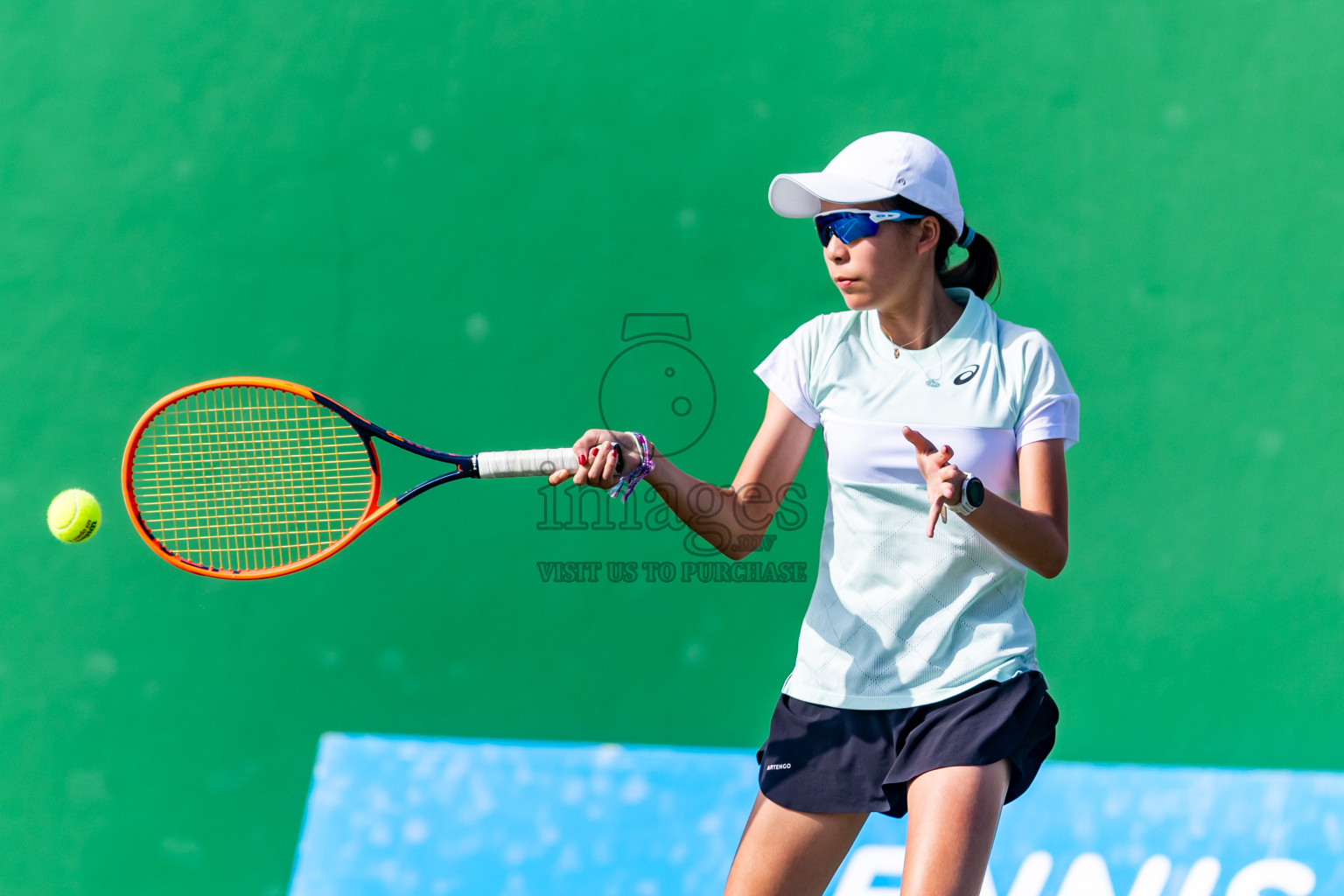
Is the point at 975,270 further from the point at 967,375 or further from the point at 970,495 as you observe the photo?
the point at 970,495

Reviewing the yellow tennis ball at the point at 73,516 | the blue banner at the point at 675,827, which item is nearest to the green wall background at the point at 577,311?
the blue banner at the point at 675,827

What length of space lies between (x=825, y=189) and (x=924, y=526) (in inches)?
23.2

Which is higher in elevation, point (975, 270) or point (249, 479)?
point (975, 270)

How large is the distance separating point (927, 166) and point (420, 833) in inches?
84.1

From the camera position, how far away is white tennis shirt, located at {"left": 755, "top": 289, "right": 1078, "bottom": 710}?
76.4 inches

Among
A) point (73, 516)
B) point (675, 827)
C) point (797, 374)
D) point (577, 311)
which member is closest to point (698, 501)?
point (797, 374)

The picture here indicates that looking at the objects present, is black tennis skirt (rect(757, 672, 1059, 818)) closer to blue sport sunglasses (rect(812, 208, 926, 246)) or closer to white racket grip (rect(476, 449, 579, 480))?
white racket grip (rect(476, 449, 579, 480))

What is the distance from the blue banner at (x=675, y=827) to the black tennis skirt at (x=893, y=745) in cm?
101

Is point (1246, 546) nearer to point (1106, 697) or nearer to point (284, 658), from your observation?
point (1106, 697)

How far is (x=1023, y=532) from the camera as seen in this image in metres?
1.84

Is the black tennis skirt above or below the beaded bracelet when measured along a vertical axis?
below

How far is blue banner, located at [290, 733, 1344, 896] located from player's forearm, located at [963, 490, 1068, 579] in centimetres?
133

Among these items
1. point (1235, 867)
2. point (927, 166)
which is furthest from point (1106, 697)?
point (927, 166)

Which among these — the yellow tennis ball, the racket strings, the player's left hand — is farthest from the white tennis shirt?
the yellow tennis ball
